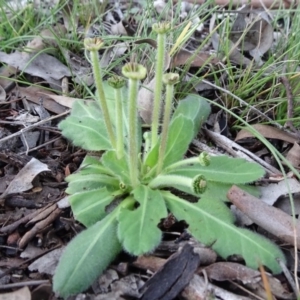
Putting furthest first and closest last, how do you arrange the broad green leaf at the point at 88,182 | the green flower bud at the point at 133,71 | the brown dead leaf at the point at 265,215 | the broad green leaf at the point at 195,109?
the broad green leaf at the point at 195,109, the broad green leaf at the point at 88,182, the brown dead leaf at the point at 265,215, the green flower bud at the point at 133,71

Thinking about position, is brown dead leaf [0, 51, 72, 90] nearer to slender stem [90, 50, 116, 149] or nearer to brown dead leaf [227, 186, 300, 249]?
slender stem [90, 50, 116, 149]

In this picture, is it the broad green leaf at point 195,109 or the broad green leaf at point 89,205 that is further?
the broad green leaf at point 195,109

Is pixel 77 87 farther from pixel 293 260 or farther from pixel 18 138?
Result: pixel 293 260

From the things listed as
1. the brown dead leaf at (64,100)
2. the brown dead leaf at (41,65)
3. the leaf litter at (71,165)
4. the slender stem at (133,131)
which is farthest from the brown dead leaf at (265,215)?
the brown dead leaf at (41,65)

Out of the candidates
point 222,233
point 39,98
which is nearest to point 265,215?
point 222,233

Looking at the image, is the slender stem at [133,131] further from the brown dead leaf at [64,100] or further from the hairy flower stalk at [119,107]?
the brown dead leaf at [64,100]

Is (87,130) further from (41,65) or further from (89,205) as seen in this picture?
(41,65)

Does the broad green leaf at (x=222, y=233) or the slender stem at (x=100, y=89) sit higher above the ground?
the slender stem at (x=100, y=89)
